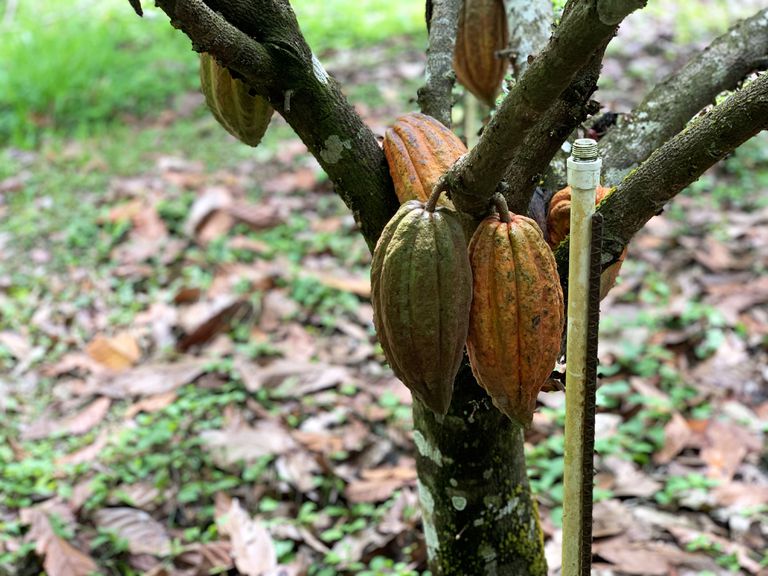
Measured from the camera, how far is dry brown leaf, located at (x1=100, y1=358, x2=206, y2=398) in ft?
9.26

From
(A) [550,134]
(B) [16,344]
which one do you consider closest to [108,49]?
(B) [16,344]

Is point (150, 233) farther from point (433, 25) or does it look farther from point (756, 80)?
point (756, 80)

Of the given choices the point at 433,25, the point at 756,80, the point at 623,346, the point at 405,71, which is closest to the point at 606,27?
the point at 756,80

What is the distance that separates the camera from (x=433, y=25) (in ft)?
5.17

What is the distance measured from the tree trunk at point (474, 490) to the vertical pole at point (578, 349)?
0.19m

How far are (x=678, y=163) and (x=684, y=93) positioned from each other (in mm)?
476

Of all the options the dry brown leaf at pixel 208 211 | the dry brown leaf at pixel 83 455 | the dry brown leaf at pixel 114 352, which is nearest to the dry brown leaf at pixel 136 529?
the dry brown leaf at pixel 83 455

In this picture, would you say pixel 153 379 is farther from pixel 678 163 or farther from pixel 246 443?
pixel 678 163

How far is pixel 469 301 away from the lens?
106cm

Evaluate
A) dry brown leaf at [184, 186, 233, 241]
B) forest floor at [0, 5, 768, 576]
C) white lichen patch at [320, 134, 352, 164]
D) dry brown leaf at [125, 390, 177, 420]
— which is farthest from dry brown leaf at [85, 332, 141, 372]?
white lichen patch at [320, 134, 352, 164]

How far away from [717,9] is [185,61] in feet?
12.3

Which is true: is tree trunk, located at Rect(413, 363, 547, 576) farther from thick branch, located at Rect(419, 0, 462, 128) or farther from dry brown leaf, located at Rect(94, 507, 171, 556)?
dry brown leaf, located at Rect(94, 507, 171, 556)

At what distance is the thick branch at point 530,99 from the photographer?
0.87 meters

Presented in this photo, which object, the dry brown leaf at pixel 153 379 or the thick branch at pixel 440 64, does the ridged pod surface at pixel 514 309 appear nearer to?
the thick branch at pixel 440 64
